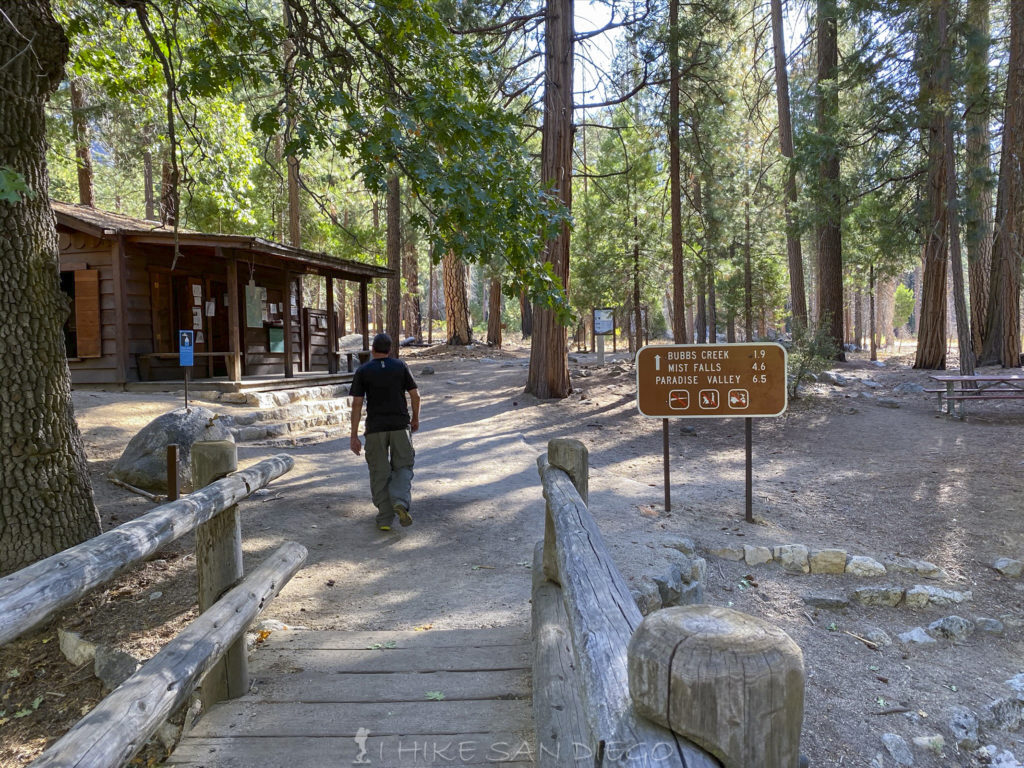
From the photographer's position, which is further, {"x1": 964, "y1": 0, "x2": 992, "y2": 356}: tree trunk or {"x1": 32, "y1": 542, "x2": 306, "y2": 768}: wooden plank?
{"x1": 964, "y1": 0, "x2": 992, "y2": 356}: tree trunk

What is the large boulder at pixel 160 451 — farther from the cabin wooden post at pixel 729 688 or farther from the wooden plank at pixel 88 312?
the wooden plank at pixel 88 312

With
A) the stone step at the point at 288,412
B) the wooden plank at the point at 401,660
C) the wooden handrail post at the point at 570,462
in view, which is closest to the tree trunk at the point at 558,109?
the stone step at the point at 288,412

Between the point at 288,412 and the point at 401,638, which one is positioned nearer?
the point at 401,638

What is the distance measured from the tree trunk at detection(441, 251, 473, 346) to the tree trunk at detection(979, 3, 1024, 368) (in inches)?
677

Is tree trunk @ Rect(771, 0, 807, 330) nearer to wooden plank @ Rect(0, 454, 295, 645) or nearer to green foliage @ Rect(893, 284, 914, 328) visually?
wooden plank @ Rect(0, 454, 295, 645)

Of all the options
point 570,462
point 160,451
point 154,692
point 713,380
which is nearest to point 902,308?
point 713,380

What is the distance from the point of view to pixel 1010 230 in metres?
15.1

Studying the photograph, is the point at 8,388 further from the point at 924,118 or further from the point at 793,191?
the point at 793,191

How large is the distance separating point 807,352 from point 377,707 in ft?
43.7

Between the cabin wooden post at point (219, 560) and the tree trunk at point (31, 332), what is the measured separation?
2.27 m

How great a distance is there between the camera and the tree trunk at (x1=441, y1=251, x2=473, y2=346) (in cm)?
2661

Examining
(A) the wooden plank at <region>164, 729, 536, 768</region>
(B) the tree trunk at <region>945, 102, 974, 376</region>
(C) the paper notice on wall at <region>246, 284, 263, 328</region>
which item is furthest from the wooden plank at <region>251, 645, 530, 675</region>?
(B) the tree trunk at <region>945, 102, 974, 376</region>

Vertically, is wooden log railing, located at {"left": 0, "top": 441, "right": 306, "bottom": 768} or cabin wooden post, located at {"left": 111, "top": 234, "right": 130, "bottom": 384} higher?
cabin wooden post, located at {"left": 111, "top": 234, "right": 130, "bottom": 384}

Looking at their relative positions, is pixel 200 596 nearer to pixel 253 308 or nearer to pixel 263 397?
pixel 263 397
